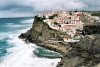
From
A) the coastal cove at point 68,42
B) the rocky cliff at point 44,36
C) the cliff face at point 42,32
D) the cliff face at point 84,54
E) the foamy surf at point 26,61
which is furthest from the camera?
the cliff face at point 42,32

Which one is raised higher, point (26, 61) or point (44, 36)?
point (44, 36)

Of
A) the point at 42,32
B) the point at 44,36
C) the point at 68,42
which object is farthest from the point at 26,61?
the point at 42,32

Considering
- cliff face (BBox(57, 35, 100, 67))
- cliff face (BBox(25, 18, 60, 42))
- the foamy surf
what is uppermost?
cliff face (BBox(57, 35, 100, 67))

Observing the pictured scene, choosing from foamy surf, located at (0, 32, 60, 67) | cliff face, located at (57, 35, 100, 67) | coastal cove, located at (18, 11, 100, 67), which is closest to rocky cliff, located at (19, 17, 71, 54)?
coastal cove, located at (18, 11, 100, 67)

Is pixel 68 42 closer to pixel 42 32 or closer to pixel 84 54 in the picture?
pixel 42 32

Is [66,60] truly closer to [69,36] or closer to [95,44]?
[95,44]

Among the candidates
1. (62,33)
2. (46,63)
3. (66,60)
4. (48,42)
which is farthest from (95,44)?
(62,33)

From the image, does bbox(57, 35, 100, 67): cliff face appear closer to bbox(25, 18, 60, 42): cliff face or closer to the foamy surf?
the foamy surf

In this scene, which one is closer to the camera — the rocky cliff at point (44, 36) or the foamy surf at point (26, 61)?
the foamy surf at point (26, 61)

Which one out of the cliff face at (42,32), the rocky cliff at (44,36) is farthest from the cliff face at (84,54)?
the cliff face at (42,32)

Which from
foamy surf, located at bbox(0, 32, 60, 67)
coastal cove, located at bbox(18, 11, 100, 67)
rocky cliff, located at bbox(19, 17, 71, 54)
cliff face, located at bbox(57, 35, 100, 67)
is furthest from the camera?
rocky cliff, located at bbox(19, 17, 71, 54)

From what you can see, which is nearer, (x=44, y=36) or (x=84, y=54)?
(x=84, y=54)

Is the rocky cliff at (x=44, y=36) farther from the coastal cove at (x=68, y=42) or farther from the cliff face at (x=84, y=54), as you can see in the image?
the cliff face at (x=84, y=54)
